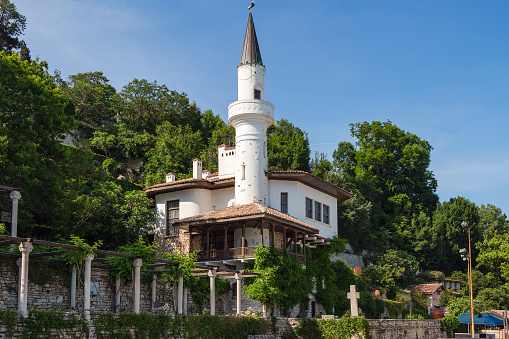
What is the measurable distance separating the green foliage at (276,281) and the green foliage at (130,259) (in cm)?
734

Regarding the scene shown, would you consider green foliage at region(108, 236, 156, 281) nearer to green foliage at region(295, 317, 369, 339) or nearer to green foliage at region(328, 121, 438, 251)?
green foliage at region(295, 317, 369, 339)

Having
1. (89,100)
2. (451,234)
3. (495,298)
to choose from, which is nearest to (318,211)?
(495,298)

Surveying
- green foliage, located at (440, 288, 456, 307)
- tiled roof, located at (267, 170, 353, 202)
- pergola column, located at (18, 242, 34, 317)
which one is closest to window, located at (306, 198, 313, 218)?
tiled roof, located at (267, 170, 353, 202)

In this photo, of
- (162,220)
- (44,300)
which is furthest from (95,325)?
(162,220)

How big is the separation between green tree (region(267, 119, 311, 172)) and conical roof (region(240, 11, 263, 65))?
555 inches

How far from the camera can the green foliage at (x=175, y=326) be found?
1988 cm

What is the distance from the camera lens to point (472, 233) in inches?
2343

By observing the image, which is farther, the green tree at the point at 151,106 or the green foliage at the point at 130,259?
the green tree at the point at 151,106

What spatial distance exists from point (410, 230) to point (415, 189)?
29.7 ft

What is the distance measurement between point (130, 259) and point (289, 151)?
30860 millimetres

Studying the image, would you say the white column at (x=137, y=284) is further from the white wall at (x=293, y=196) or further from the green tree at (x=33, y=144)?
the white wall at (x=293, y=196)

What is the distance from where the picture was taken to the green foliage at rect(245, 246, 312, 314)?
1165 inches

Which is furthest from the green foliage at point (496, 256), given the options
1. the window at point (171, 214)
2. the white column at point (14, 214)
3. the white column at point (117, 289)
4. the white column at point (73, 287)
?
the white column at point (14, 214)

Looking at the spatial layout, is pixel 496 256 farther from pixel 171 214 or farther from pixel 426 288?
pixel 171 214
